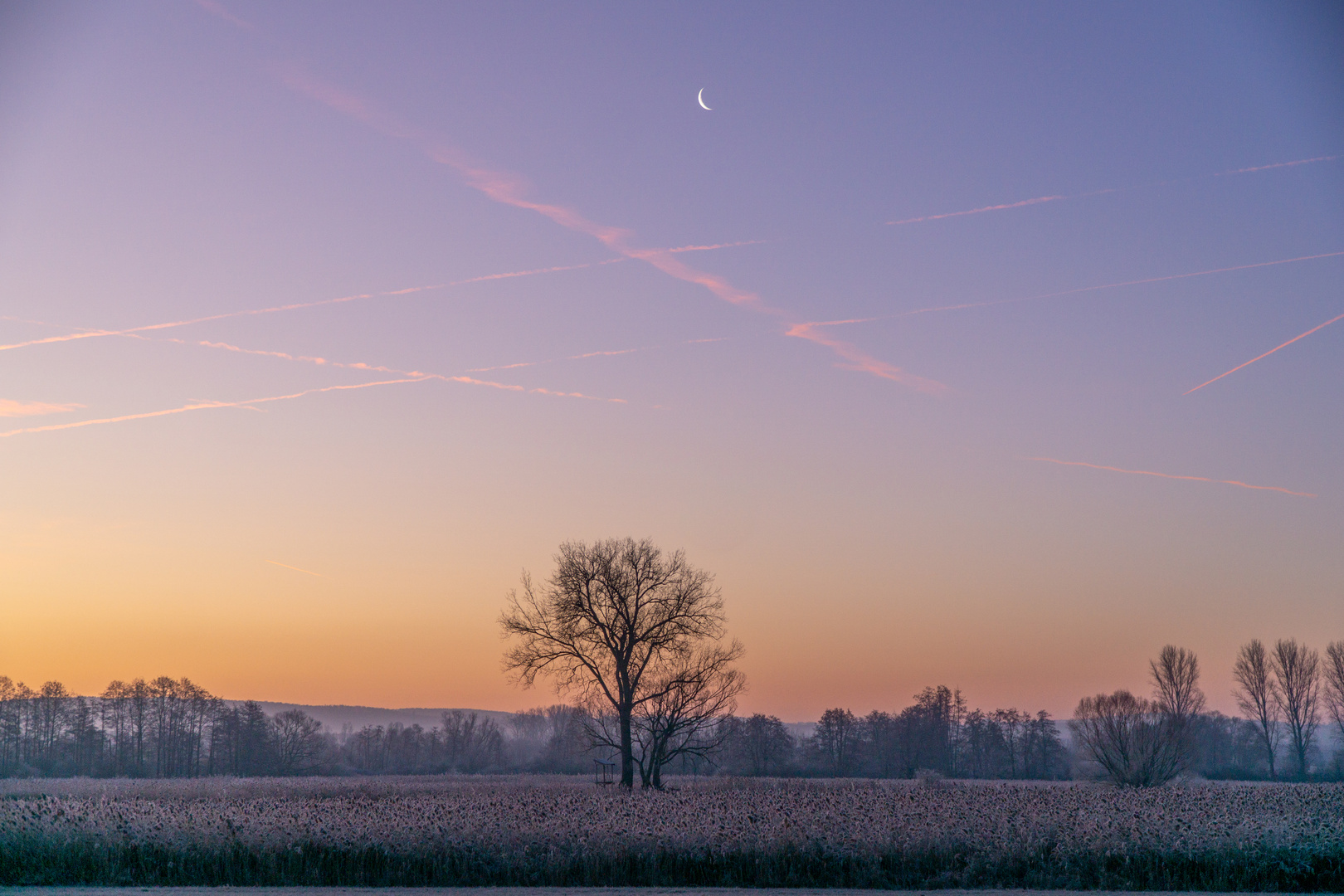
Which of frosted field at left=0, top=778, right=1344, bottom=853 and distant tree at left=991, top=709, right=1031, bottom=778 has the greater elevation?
frosted field at left=0, top=778, right=1344, bottom=853

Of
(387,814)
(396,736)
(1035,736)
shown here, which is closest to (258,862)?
(387,814)

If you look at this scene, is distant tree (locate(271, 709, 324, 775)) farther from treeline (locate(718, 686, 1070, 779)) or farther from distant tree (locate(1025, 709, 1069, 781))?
distant tree (locate(1025, 709, 1069, 781))

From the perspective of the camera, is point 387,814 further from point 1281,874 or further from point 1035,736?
point 1035,736

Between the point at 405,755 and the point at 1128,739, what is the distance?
115 m

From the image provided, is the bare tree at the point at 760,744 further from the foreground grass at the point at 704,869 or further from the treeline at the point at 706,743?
the foreground grass at the point at 704,869

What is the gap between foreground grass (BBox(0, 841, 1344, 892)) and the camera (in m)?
20.2

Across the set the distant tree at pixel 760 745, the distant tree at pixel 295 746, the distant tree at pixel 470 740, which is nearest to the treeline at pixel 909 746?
the distant tree at pixel 760 745

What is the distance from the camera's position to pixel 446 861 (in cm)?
2106

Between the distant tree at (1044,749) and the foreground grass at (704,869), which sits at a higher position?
the foreground grass at (704,869)

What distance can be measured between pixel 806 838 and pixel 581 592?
94.1ft

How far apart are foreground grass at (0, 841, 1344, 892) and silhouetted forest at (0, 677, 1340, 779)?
6969 cm

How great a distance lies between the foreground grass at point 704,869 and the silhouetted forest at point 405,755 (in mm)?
69685

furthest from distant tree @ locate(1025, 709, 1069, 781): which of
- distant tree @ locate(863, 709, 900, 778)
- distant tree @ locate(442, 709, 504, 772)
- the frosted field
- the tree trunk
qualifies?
the frosted field

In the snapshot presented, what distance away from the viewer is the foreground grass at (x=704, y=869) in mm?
20188
